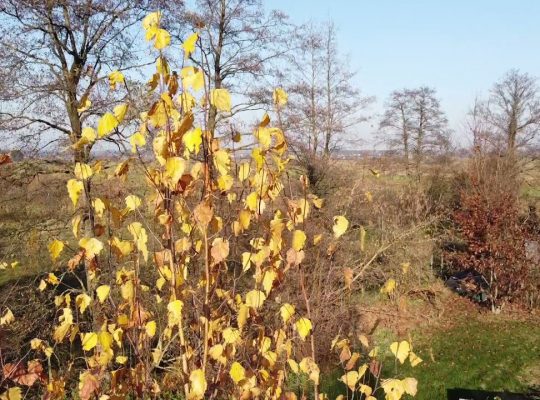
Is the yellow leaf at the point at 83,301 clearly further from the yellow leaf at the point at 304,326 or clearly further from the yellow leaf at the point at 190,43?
the yellow leaf at the point at 190,43

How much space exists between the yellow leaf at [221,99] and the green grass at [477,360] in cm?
631

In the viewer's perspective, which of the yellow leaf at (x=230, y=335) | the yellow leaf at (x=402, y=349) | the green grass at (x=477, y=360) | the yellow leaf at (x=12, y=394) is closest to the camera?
the yellow leaf at (x=230, y=335)

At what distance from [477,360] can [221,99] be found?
9139mm

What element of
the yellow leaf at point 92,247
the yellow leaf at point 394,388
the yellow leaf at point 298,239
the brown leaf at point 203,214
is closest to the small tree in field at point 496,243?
the yellow leaf at point 394,388

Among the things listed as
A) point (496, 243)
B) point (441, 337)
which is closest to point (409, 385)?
point (441, 337)

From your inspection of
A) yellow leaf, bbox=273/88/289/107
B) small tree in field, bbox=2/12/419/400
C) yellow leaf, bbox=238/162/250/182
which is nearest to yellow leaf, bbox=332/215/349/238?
small tree in field, bbox=2/12/419/400

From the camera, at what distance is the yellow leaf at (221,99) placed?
4.86ft

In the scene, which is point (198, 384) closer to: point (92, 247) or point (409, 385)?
point (92, 247)

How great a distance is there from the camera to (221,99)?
1.49 meters

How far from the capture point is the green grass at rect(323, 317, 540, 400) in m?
7.78

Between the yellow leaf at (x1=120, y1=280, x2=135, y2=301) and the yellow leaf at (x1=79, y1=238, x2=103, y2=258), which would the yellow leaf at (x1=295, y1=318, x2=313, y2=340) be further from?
the yellow leaf at (x1=79, y1=238, x2=103, y2=258)

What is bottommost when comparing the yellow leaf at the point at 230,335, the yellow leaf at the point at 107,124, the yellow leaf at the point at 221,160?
the yellow leaf at the point at 230,335

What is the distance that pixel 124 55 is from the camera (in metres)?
8.41

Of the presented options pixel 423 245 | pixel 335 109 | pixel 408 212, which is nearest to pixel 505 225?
pixel 423 245
